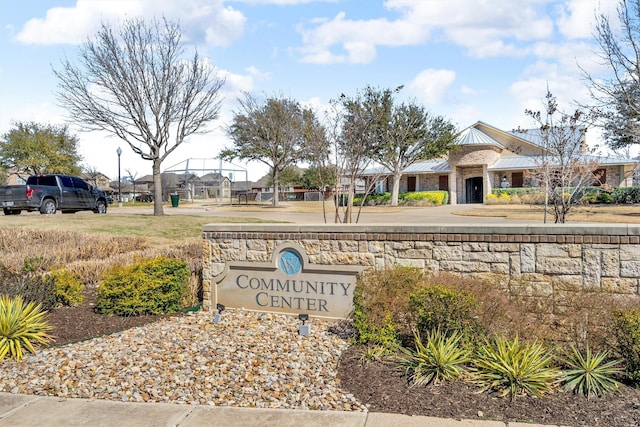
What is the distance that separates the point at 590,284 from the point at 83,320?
22.1ft

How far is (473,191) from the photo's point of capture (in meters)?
42.4

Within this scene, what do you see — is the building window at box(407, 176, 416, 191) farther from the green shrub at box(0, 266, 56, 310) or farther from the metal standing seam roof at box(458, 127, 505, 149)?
the green shrub at box(0, 266, 56, 310)

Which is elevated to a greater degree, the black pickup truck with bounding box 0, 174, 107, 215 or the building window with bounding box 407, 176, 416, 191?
the building window with bounding box 407, 176, 416, 191

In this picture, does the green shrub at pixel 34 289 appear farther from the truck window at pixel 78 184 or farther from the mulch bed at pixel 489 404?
the truck window at pixel 78 184

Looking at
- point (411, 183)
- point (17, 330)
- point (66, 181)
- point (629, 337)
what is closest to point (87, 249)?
point (17, 330)

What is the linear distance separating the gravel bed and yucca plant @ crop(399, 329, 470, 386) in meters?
0.71

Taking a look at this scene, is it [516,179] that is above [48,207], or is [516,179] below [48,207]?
above

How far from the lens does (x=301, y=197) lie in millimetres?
58531

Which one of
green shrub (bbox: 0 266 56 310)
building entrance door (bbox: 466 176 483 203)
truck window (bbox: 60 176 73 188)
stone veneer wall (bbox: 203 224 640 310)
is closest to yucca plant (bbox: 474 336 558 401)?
stone veneer wall (bbox: 203 224 640 310)

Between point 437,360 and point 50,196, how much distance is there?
2090 cm

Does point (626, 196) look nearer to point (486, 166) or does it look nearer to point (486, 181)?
point (486, 181)

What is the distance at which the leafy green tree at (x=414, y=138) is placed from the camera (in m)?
36.5

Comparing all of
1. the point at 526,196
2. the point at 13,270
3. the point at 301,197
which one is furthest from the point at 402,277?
the point at 301,197

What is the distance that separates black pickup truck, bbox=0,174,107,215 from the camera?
2070cm
